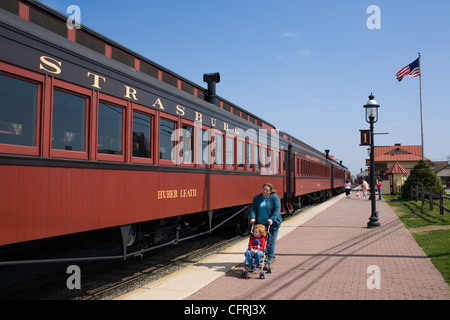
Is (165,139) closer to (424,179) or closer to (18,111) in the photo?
(18,111)

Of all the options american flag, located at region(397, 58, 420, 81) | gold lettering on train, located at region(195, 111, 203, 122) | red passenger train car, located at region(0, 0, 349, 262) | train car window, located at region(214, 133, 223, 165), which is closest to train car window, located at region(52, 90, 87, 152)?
red passenger train car, located at region(0, 0, 349, 262)

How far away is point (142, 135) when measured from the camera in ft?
19.4

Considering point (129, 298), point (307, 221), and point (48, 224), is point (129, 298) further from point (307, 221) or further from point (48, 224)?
point (307, 221)

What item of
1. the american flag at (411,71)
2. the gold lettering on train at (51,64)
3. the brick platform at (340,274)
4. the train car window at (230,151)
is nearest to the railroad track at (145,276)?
the brick platform at (340,274)

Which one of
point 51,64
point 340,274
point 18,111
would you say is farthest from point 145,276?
point 51,64

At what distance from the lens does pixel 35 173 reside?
400 cm

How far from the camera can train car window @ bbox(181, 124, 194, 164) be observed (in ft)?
23.1

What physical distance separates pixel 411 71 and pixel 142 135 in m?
26.8

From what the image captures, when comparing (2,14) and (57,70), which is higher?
(2,14)

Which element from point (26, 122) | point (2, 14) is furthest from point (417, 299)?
point (2, 14)

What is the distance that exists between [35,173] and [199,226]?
4.98 meters

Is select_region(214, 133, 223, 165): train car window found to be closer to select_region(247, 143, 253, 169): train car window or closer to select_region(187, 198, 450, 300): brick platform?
select_region(247, 143, 253, 169): train car window

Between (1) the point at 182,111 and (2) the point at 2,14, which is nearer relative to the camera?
(2) the point at 2,14

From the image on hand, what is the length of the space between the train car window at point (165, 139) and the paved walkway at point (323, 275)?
6.48ft
